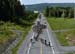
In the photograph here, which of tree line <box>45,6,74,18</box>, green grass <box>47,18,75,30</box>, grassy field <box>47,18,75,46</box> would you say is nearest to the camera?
grassy field <box>47,18,75,46</box>

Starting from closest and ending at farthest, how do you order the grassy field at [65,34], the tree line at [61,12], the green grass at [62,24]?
1. the grassy field at [65,34]
2. the green grass at [62,24]
3. the tree line at [61,12]

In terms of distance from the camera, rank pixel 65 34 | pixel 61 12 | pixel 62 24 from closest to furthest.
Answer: pixel 65 34 → pixel 62 24 → pixel 61 12

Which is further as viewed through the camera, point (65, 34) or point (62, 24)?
point (62, 24)

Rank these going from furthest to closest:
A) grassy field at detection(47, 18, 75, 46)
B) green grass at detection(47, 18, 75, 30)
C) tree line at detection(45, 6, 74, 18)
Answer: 1. tree line at detection(45, 6, 74, 18)
2. green grass at detection(47, 18, 75, 30)
3. grassy field at detection(47, 18, 75, 46)

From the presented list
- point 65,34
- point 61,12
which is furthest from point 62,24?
point 61,12

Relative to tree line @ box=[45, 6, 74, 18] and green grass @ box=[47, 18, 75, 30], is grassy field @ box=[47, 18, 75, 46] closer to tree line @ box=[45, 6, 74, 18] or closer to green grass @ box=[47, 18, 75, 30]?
green grass @ box=[47, 18, 75, 30]

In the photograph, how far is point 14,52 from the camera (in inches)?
1209

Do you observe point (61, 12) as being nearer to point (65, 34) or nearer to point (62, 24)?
point (62, 24)

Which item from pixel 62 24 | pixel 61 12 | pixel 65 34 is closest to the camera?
pixel 65 34

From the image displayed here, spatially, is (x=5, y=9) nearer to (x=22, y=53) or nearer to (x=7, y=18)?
(x=7, y=18)

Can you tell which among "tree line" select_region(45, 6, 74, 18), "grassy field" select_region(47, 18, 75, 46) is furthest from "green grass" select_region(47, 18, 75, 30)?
"tree line" select_region(45, 6, 74, 18)

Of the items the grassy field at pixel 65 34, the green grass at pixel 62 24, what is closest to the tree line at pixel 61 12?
the green grass at pixel 62 24

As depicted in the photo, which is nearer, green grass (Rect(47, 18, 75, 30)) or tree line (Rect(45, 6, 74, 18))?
green grass (Rect(47, 18, 75, 30))

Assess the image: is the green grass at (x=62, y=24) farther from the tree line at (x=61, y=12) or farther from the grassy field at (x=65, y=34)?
the tree line at (x=61, y=12)
